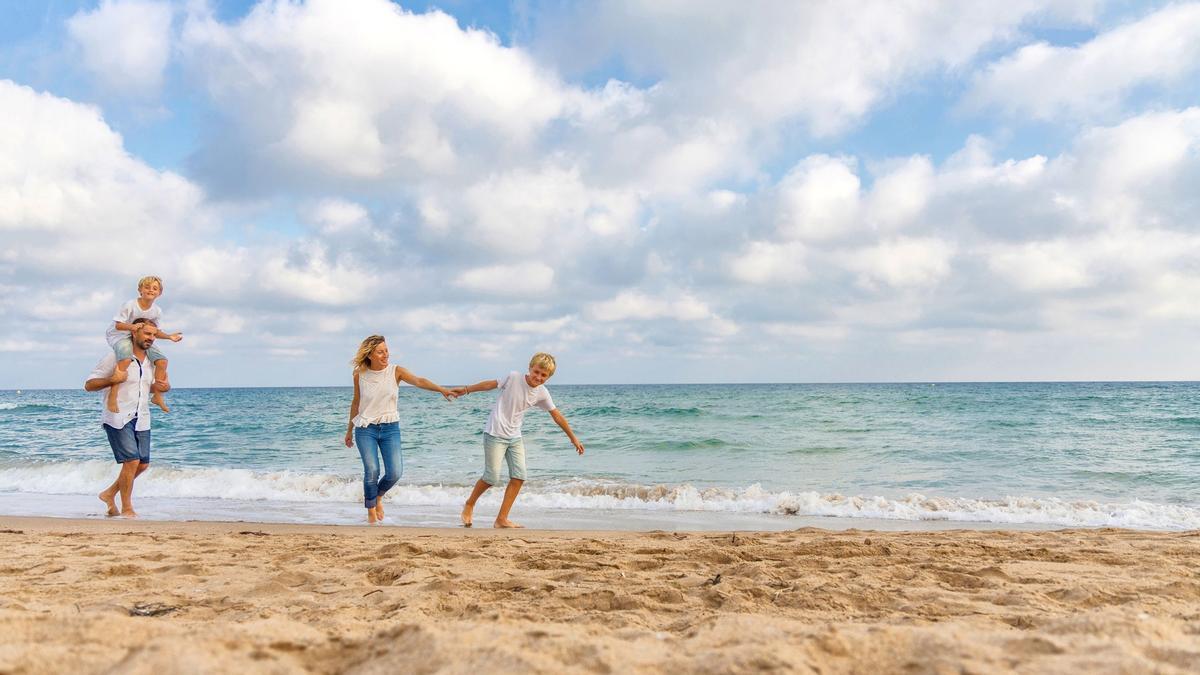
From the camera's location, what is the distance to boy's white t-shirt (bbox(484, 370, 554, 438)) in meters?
7.05

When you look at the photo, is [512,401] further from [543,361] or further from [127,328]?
[127,328]

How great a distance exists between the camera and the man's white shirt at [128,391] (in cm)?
714

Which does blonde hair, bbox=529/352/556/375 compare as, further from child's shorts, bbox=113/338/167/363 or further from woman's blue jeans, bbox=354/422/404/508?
child's shorts, bbox=113/338/167/363

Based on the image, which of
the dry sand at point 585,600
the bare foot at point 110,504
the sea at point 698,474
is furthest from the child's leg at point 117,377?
the sea at point 698,474

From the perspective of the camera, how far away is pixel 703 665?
6.72ft

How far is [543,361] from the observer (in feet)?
22.7

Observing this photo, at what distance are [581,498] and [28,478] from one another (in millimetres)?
10058

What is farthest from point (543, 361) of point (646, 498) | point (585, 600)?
point (646, 498)

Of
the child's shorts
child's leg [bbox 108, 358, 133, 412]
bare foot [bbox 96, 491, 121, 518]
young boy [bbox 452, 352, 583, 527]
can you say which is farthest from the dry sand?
the child's shorts

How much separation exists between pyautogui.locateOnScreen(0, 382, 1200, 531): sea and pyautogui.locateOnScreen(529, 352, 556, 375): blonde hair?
2.02 m

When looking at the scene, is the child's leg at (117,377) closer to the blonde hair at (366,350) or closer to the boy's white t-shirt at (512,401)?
the blonde hair at (366,350)

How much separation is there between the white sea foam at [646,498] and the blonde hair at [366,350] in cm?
325

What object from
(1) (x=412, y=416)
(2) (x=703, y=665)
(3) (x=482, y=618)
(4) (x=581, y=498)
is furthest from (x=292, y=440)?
(2) (x=703, y=665)

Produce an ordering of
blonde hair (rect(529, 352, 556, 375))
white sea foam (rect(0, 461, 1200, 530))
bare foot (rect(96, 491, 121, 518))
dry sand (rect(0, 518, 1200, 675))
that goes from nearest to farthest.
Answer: dry sand (rect(0, 518, 1200, 675)) → blonde hair (rect(529, 352, 556, 375)) → bare foot (rect(96, 491, 121, 518)) → white sea foam (rect(0, 461, 1200, 530))
